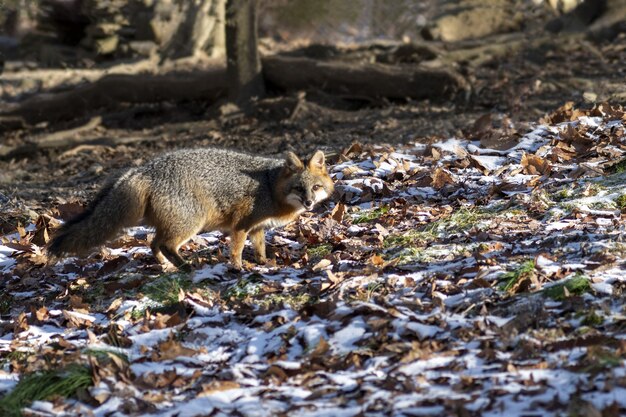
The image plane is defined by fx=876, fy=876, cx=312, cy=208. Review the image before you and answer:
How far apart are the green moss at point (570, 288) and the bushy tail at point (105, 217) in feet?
12.7

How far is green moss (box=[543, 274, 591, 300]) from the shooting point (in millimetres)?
5973

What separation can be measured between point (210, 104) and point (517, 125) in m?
7.02

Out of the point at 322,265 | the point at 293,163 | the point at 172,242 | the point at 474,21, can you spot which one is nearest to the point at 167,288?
the point at 172,242

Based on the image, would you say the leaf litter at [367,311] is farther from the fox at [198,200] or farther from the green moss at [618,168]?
the fox at [198,200]

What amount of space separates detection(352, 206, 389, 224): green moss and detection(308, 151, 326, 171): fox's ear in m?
0.62

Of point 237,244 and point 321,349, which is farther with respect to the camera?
point 237,244

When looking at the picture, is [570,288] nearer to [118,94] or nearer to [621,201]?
[621,201]

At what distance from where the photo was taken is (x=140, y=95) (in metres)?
17.0

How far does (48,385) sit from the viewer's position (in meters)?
5.77

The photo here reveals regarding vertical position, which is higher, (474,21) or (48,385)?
(474,21)

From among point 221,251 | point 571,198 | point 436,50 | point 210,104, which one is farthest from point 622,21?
point 221,251

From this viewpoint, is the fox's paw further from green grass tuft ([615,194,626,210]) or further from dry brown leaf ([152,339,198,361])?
green grass tuft ([615,194,626,210])

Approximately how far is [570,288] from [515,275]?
452mm

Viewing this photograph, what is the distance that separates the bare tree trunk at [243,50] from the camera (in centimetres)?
1588
